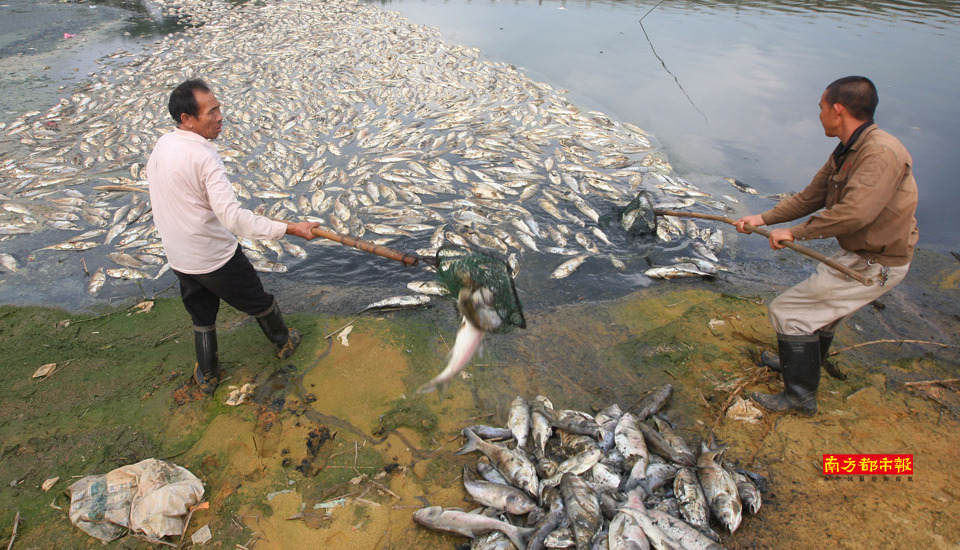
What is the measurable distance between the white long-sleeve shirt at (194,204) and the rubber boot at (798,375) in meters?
3.92

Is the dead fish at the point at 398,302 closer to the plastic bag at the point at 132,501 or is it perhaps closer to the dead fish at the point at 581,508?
the plastic bag at the point at 132,501

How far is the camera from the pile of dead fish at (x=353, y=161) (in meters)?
6.06

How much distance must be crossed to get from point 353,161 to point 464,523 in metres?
6.30

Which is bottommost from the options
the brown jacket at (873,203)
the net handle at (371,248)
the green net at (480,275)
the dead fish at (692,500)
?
the dead fish at (692,500)

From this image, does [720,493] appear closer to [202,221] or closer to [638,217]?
[638,217]

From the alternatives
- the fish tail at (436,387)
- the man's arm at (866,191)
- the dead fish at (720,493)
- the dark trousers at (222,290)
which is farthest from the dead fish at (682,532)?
the dark trousers at (222,290)

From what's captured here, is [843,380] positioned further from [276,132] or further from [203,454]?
[276,132]

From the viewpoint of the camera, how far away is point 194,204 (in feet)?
10.9

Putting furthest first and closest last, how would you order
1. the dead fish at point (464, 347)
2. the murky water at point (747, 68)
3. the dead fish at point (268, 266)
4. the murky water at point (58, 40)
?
the murky water at point (58, 40)
the murky water at point (747, 68)
the dead fish at point (268, 266)
the dead fish at point (464, 347)

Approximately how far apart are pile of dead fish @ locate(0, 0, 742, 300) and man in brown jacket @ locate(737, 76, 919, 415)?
1.91m

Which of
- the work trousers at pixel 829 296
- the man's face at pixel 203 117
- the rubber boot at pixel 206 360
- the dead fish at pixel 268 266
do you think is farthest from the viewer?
the dead fish at pixel 268 266

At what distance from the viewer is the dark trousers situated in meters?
3.65

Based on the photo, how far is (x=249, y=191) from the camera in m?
6.97

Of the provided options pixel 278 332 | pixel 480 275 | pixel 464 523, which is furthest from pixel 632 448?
pixel 278 332
